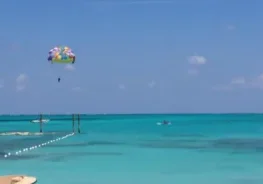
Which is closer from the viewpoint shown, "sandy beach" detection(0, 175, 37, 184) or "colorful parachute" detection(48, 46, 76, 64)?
"sandy beach" detection(0, 175, 37, 184)

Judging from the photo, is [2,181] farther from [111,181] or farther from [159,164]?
[159,164]

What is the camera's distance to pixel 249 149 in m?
45.4

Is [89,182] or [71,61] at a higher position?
[71,61]

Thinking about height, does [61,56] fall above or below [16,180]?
above

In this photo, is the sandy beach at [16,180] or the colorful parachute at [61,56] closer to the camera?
the sandy beach at [16,180]

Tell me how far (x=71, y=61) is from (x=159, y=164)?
27.4 ft

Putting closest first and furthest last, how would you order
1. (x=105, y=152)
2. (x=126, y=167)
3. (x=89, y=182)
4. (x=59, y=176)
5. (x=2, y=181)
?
(x=2, y=181) < (x=89, y=182) < (x=59, y=176) < (x=126, y=167) < (x=105, y=152)

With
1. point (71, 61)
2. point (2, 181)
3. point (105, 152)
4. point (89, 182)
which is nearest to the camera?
point (2, 181)

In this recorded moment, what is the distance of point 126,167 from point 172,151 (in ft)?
38.8

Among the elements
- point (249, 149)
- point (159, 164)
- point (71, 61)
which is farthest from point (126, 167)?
point (249, 149)

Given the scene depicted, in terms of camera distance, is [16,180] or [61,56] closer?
[16,180]

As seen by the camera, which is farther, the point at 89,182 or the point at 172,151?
the point at 172,151

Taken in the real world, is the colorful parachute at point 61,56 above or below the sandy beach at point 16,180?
above

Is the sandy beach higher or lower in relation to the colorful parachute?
lower
